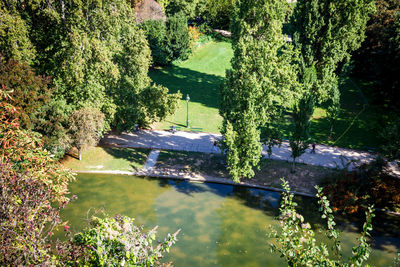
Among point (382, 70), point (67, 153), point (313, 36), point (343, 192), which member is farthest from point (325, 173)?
point (67, 153)

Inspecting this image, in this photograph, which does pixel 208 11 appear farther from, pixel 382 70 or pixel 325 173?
pixel 325 173

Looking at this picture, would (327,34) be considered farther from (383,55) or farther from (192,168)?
(192,168)

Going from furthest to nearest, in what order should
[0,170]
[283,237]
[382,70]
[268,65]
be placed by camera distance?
[382,70]
[268,65]
[0,170]
[283,237]

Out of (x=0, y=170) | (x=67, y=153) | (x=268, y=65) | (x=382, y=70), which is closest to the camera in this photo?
(x=0, y=170)

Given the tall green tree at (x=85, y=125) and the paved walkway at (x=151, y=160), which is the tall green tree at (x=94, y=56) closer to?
the tall green tree at (x=85, y=125)

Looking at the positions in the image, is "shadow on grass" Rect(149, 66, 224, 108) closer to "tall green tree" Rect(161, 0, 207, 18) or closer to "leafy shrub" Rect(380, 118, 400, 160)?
"tall green tree" Rect(161, 0, 207, 18)

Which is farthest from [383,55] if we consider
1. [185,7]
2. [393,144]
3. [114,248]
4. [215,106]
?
[114,248]
